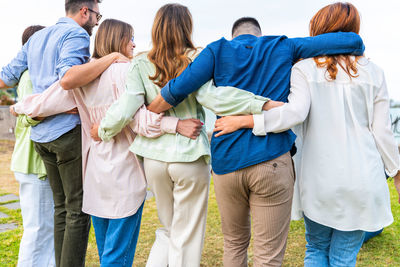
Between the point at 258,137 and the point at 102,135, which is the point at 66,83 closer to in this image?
the point at 102,135

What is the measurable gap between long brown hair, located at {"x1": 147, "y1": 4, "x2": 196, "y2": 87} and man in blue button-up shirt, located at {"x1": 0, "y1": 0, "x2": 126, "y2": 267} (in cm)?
31

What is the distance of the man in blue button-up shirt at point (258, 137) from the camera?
6.03ft

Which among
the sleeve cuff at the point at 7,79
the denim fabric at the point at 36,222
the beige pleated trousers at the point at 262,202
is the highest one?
the sleeve cuff at the point at 7,79

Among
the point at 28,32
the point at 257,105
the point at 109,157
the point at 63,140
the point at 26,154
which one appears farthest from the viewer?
the point at 28,32

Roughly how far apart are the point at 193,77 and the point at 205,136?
45cm

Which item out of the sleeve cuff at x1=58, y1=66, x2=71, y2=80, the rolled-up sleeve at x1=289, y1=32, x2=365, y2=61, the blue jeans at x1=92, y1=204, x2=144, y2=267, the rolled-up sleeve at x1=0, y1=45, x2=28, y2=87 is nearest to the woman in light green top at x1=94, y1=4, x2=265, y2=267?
the blue jeans at x1=92, y1=204, x2=144, y2=267

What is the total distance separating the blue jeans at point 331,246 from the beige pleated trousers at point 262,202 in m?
0.28

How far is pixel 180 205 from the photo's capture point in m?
2.17

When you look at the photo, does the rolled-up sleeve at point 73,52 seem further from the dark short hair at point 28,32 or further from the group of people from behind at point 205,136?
the dark short hair at point 28,32

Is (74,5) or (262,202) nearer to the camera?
(262,202)

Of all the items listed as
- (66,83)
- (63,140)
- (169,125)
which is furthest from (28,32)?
(169,125)

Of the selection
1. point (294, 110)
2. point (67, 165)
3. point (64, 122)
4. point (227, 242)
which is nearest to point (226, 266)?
point (227, 242)

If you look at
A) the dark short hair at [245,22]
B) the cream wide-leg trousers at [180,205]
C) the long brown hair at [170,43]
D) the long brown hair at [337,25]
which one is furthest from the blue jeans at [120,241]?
the long brown hair at [337,25]

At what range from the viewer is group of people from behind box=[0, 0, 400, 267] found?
1.87 metres
